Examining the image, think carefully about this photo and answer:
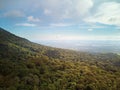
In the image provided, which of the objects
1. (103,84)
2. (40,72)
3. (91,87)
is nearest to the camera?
(91,87)

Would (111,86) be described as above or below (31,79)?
below

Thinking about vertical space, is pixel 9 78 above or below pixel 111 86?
above

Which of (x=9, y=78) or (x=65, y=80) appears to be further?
(x=65, y=80)

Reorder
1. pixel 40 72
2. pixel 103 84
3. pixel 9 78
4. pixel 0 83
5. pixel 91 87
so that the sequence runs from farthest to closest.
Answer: pixel 40 72, pixel 103 84, pixel 91 87, pixel 9 78, pixel 0 83

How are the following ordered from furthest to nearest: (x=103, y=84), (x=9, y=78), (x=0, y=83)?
(x=103, y=84), (x=9, y=78), (x=0, y=83)

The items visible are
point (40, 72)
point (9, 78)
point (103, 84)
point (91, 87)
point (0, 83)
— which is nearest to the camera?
point (0, 83)

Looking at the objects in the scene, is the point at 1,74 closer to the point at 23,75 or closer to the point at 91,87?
the point at 23,75

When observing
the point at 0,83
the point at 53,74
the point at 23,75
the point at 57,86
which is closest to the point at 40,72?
the point at 53,74

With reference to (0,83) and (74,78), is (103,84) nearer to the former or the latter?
(74,78)

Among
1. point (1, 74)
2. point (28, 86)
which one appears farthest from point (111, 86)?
point (1, 74)
